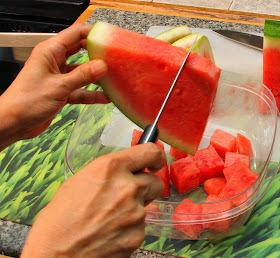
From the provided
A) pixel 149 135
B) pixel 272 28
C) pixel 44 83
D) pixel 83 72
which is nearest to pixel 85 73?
pixel 83 72

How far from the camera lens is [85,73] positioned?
3.02 ft

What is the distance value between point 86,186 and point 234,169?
49 centimetres

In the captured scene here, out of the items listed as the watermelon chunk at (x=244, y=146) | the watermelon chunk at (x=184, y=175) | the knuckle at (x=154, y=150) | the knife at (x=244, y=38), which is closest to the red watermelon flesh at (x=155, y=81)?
the watermelon chunk at (x=184, y=175)

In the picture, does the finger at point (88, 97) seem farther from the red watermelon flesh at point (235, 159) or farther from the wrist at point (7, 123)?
the red watermelon flesh at point (235, 159)

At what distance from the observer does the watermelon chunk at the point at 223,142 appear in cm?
117

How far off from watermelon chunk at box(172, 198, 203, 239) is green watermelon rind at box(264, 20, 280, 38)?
618 mm

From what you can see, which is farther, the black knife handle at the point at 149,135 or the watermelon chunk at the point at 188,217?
the watermelon chunk at the point at 188,217

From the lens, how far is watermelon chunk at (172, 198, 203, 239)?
920 millimetres

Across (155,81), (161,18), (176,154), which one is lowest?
(176,154)

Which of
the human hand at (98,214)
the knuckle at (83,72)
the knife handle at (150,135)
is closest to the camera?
the human hand at (98,214)

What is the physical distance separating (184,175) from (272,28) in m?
0.54

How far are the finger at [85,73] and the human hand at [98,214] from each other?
0.27 m

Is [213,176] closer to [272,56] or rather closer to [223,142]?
[223,142]

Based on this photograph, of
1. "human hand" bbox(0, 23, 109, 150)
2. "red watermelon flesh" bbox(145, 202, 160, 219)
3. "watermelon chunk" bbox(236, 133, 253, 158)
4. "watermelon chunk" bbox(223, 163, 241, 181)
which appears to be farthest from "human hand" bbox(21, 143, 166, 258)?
"watermelon chunk" bbox(236, 133, 253, 158)
